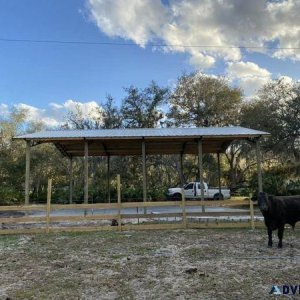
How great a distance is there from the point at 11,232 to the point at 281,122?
25430mm

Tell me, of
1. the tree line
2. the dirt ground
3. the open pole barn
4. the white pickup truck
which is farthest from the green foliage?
the dirt ground

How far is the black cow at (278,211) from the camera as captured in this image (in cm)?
938

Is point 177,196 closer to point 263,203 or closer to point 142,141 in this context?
point 142,141

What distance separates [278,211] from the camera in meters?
9.63

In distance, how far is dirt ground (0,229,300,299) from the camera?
226 inches

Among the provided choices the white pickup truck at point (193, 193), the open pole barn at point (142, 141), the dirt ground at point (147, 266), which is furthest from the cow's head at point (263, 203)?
the white pickup truck at point (193, 193)

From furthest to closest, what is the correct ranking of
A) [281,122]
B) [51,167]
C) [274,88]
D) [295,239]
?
[51,167], [274,88], [281,122], [295,239]

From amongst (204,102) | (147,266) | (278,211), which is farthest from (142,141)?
(204,102)

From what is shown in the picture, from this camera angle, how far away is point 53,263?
779cm

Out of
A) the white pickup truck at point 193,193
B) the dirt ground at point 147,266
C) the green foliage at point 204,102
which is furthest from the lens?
the green foliage at point 204,102

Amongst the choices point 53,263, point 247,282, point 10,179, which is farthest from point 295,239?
point 10,179

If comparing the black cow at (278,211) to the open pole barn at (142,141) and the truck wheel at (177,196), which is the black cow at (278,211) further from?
the truck wheel at (177,196)

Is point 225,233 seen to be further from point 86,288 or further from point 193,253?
point 86,288

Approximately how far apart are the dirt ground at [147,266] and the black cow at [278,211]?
48 cm
